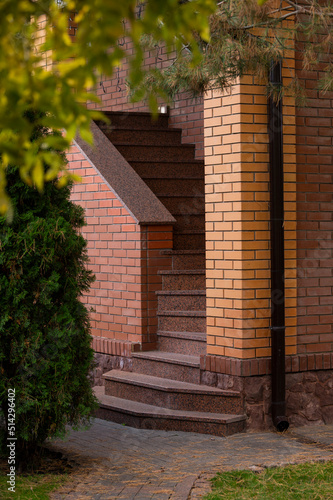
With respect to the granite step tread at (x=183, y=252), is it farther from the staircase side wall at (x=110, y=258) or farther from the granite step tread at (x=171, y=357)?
the granite step tread at (x=171, y=357)

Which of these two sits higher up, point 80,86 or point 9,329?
point 80,86

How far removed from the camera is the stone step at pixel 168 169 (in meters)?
8.64

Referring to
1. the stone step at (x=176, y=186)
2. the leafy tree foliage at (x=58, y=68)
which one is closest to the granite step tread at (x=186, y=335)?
the stone step at (x=176, y=186)

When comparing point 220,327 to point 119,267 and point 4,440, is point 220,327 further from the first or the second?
point 4,440

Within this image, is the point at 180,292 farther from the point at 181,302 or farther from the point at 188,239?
the point at 188,239

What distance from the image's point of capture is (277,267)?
20.7 feet

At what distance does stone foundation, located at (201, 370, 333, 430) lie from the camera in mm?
6281

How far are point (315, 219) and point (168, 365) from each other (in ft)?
5.97

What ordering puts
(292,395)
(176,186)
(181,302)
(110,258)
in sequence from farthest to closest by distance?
1. (176,186)
2. (110,258)
3. (181,302)
4. (292,395)

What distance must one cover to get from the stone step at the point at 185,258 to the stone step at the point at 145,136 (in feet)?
5.93

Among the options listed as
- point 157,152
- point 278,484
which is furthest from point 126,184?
point 278,484

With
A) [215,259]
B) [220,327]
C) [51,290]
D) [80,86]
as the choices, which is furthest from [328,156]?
[80,86]

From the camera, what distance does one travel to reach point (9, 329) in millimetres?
5043

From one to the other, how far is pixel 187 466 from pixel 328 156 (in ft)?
9.60
